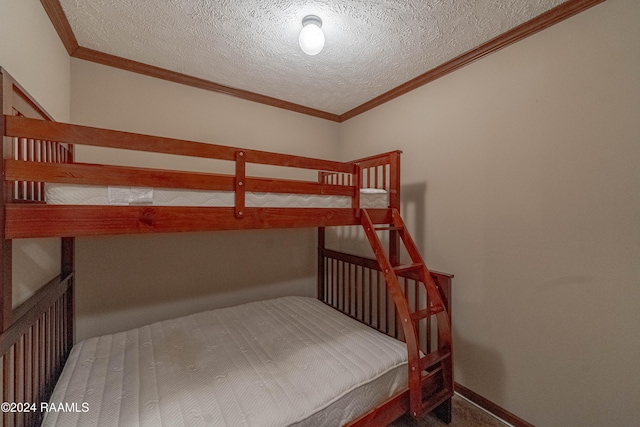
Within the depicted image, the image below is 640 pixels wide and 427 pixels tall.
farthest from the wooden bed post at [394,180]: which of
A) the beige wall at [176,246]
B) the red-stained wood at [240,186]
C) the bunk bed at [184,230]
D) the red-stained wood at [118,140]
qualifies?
the beige wall at [176,246]

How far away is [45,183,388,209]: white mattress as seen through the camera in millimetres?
955

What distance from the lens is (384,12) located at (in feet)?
4.91

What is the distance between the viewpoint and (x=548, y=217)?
152 cm

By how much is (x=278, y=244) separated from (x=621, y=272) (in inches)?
98.9

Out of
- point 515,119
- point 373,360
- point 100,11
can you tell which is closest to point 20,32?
point 100,11

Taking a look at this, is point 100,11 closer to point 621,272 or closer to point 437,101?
point 437,101

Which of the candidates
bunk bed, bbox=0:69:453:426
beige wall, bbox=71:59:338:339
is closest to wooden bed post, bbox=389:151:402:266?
bunk bed, bbox=0:69:453:426

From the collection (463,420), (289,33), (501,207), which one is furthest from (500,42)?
(463,420)

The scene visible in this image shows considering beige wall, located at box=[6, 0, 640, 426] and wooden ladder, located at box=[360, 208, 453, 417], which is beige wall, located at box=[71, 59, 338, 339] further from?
wooden ladder, located at box=[360, 208, 453, 417]

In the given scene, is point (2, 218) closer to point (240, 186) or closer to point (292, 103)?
point (240, 186)

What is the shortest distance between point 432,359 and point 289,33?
2.21 metres

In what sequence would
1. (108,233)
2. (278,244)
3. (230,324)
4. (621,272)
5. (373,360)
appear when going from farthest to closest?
(278,244), (230,324), (373,360), (621,272), (108,233)

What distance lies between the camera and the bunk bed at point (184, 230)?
0.93 metres

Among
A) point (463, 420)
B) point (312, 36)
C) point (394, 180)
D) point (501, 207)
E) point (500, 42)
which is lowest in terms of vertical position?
point (463, 420)
